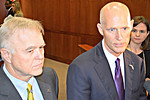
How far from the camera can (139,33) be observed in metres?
3.43

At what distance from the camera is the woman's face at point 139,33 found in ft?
11.2

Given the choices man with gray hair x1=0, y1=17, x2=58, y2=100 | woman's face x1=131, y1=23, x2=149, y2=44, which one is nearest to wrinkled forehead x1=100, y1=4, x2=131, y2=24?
man with gray hair x1=0, y1=17, x2=58, y2=100

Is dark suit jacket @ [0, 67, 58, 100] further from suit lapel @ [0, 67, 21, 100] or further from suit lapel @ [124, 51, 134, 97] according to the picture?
suit lapel @ [124, 51, 134, 97]

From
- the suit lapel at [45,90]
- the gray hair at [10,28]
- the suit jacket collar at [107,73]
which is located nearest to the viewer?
the gray hair at [10,28]

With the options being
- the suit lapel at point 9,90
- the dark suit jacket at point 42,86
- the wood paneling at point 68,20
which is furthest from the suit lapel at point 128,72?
the wood paneling at point 68,20

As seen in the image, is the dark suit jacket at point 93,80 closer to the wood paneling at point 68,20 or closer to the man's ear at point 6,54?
the man's ear at point 6,54

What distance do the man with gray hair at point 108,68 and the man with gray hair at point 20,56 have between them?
1.41ft

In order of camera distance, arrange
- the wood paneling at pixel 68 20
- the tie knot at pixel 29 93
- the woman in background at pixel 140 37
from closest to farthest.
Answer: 1. the tie knot at pixel 29 93
2. the woman in background at pixel 140 37
3. the wood paneling at pixel 68 20

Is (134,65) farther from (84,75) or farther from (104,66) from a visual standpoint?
(84,75)

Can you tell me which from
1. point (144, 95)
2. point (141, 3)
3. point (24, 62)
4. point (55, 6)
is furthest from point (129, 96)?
point (55, 6)

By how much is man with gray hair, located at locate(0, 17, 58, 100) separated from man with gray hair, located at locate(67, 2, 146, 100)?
429mm

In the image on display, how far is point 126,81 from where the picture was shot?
2.13 metres

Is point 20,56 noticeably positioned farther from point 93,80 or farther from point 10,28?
point 93,80

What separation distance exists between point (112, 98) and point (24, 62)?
0.92 meters
